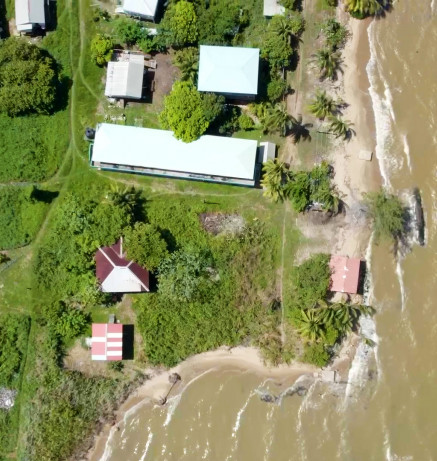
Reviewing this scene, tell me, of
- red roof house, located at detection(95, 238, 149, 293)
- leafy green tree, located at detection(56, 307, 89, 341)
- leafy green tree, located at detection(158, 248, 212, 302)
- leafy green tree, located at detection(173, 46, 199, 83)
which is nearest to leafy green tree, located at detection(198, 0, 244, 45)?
leafy green tree, located at detection(173, 46, 199, 83)

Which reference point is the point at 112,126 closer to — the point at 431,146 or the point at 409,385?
the point at 431,146

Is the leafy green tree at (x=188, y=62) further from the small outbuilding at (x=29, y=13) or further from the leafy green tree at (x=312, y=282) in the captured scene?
the leafy green tree at (x=312, y=282)

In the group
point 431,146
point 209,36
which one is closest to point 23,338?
point 209,36

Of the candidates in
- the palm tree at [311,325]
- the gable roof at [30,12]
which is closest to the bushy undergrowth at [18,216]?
the gable roof at [30,12]

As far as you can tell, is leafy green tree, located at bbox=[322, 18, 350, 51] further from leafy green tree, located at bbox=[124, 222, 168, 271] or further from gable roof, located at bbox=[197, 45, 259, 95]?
leafy green tree, located at bbox=[124, 222, 168, 271]

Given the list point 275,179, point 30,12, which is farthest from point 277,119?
point 30,12

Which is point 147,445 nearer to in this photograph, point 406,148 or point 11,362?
point 11,362

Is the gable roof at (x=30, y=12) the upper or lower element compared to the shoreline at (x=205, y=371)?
upper
